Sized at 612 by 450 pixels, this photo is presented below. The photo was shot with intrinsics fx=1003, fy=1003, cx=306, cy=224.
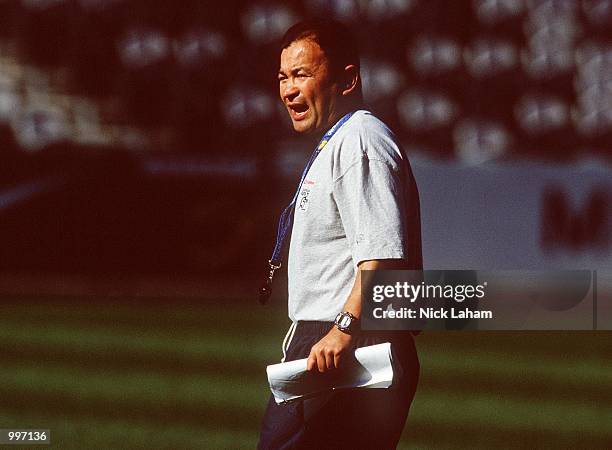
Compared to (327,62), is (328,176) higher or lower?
lower

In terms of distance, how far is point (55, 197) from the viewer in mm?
10766

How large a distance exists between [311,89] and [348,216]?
41 cm

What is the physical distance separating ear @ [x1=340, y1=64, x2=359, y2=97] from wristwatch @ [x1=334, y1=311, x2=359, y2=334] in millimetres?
611

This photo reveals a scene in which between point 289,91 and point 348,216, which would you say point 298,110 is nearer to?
point 289,91

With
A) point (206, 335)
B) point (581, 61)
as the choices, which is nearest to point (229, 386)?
point (206, 335)

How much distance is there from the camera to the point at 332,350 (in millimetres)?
2305

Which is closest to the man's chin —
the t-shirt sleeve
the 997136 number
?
the t-shirt sleeve

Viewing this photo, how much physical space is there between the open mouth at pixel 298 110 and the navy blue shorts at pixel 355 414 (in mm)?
545

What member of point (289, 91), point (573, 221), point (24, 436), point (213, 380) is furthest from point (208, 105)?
point (289, 91)

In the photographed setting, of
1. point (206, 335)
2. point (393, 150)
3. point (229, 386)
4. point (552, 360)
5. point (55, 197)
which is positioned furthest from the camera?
point (55, 197)

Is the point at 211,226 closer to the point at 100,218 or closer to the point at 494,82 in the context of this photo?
the point at 100,218

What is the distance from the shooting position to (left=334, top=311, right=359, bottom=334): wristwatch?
7.52 ft

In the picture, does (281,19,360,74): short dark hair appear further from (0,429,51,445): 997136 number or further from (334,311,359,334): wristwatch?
(0,429,51,445): 997136 number

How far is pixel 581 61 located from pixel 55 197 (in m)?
6.29
